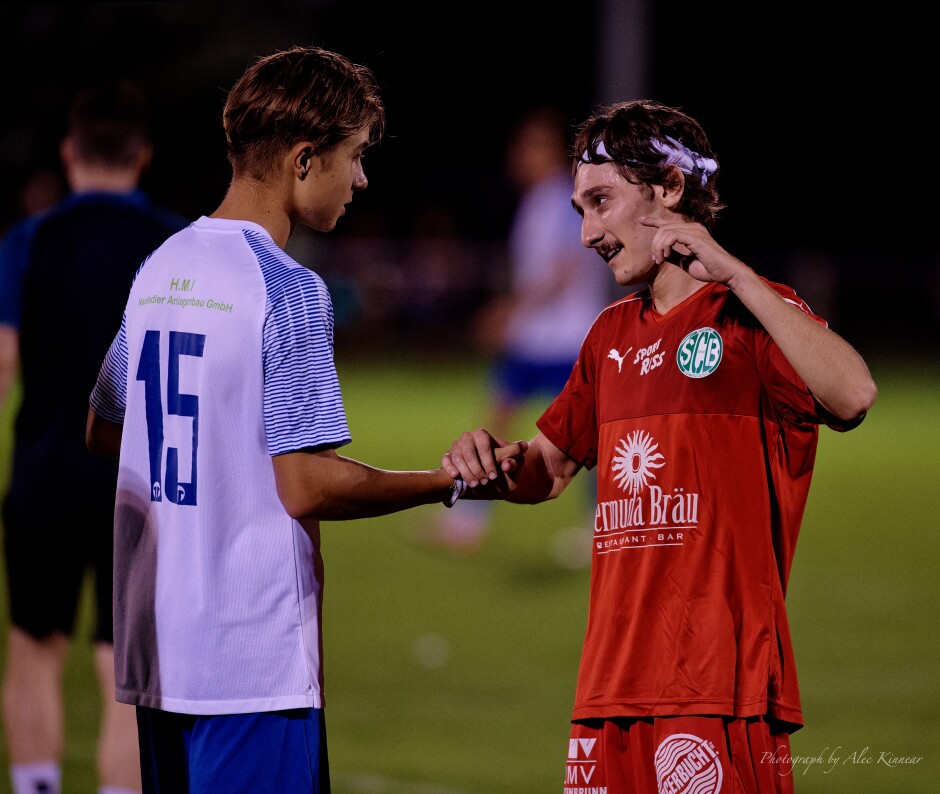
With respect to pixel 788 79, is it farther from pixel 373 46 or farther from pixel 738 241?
pixel 373 46

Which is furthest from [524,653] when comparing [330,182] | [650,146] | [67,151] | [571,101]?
[571,101]

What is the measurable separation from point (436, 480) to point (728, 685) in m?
0.91

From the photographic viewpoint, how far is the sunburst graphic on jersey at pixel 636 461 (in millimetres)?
3646

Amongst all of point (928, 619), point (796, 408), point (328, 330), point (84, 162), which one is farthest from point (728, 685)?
point (928, 619)

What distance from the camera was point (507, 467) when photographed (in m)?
4.07

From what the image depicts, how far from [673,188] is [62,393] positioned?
8.84ft

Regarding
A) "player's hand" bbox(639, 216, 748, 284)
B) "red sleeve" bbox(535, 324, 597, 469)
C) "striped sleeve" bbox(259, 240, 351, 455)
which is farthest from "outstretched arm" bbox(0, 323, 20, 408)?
"player's hand" bbox(639, 216, 748, 284)

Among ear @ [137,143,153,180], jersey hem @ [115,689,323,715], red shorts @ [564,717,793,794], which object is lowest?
red shorts @ [564,717,793,794]

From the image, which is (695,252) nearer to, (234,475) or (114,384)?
(234,475)

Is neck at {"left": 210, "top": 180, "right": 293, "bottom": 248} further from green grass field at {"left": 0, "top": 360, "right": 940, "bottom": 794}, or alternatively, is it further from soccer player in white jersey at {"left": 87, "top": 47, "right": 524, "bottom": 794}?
green grass field at {"left": 0, "top": 360, "right": 940, "bottom": 794}

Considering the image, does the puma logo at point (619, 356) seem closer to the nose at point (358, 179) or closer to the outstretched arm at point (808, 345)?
the outstretched arm at point (808, 345)

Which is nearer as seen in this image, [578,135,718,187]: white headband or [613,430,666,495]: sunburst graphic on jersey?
[613,430,666,495]: sunburst graphic on jersey

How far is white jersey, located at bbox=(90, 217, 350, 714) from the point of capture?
3.33 meters

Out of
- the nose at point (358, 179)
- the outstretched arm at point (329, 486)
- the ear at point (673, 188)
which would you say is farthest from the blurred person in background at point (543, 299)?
the outstretched arm at point (329, 486)
